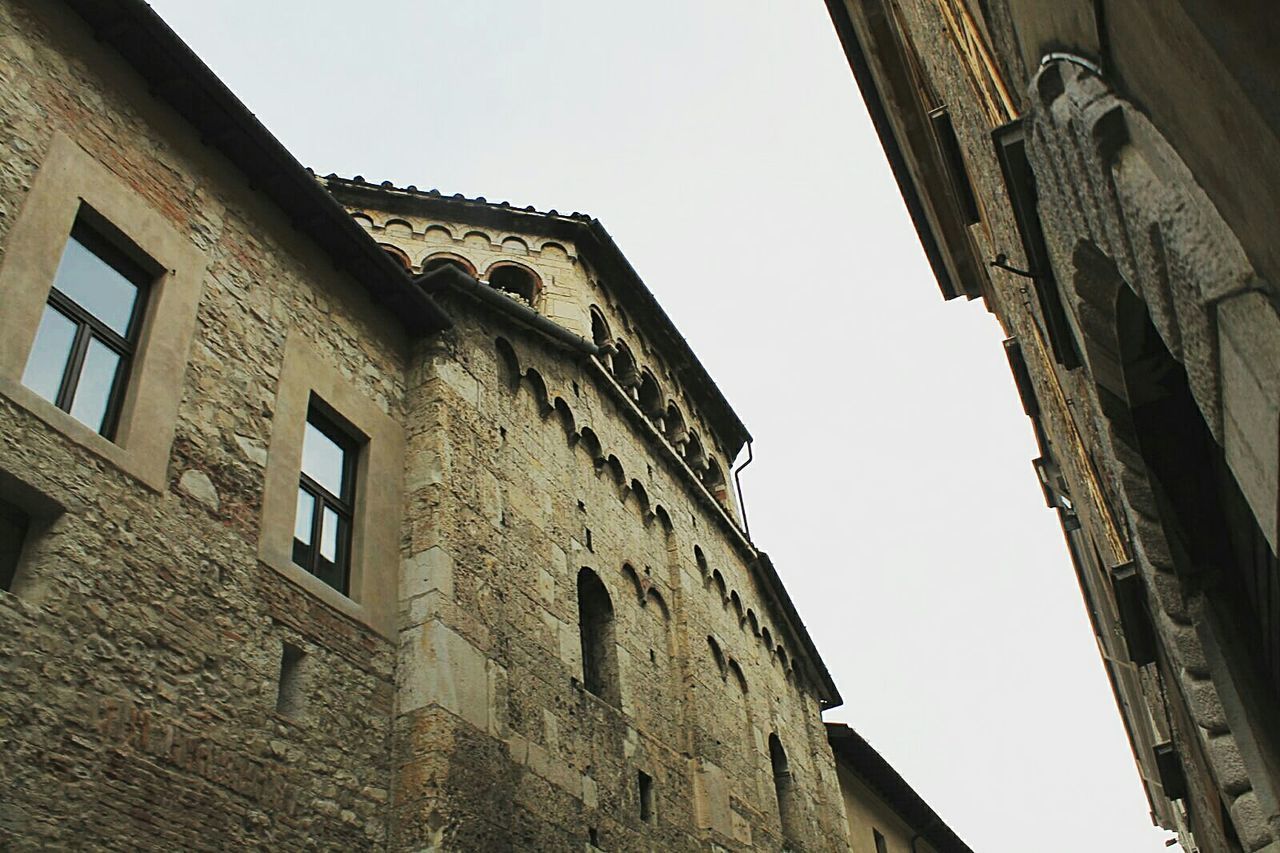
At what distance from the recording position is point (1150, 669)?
950 cm

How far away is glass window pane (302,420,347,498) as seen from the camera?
7.21 metres

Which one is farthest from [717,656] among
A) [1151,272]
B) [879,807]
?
[1151,272]

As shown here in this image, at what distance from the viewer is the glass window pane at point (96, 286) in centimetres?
577

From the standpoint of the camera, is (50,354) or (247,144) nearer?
(50,354)

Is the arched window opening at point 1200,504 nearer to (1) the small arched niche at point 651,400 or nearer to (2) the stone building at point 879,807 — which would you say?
(1) the small arched niche at point 651,400

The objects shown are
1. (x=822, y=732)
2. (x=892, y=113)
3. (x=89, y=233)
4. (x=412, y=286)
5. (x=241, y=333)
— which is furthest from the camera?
(x=822, y=732)

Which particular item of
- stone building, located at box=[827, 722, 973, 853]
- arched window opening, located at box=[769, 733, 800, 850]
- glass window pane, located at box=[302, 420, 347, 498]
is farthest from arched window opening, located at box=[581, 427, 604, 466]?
stone building, located at box=[827, 722, 973, 853]

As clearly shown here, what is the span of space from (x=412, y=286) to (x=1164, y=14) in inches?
280

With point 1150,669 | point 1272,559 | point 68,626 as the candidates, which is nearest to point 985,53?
point 1272,559

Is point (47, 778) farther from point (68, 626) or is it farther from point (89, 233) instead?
point (89, 233)

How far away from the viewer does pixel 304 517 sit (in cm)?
696

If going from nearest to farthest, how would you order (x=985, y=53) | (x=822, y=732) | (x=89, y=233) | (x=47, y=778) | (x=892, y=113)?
(x=47, y=778) → (x=985, y=53) → (x=89, y=233) → (x=892, y=113) → (x=822, y=732)

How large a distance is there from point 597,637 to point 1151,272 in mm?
7882

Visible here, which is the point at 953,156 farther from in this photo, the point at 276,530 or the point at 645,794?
the point at 645,794
